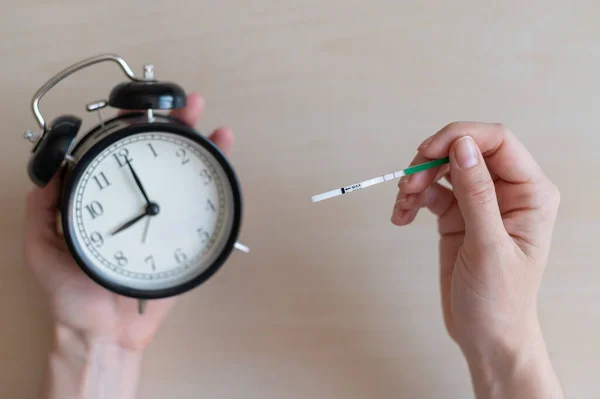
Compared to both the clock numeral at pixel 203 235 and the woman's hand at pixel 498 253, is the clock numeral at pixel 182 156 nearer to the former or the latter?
the clock numeral at pixel 203 235

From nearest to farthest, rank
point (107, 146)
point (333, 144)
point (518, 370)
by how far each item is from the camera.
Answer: point (107, 146) → point (518, 370) → point (333, 144)

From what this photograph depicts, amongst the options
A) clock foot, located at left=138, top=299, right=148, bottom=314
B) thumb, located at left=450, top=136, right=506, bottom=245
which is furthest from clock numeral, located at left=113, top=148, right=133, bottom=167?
thumb, located at left=450, top=136, right=506, bottom=245

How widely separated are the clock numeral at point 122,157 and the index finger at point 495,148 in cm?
40

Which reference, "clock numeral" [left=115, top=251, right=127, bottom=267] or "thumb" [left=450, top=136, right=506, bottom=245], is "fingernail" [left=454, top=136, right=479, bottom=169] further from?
"clock numeral" [left=115, top=251, right=127, bottom=267]

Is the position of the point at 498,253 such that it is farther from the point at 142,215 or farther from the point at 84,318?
the point at 84,318

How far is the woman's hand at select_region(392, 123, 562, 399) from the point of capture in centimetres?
70

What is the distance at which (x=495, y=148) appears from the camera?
2.50 feet

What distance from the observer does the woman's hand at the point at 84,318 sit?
0.82 m

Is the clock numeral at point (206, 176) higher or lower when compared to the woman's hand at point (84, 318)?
higher

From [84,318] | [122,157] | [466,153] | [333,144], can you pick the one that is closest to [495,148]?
[466,153]

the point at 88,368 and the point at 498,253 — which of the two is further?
the point at 88,368

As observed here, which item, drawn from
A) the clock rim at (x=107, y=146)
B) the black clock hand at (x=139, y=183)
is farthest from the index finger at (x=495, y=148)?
the black clock hand at (x=139, y=183)

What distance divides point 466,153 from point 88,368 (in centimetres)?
66

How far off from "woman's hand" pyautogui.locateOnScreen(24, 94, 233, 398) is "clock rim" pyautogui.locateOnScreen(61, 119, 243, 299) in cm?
13
